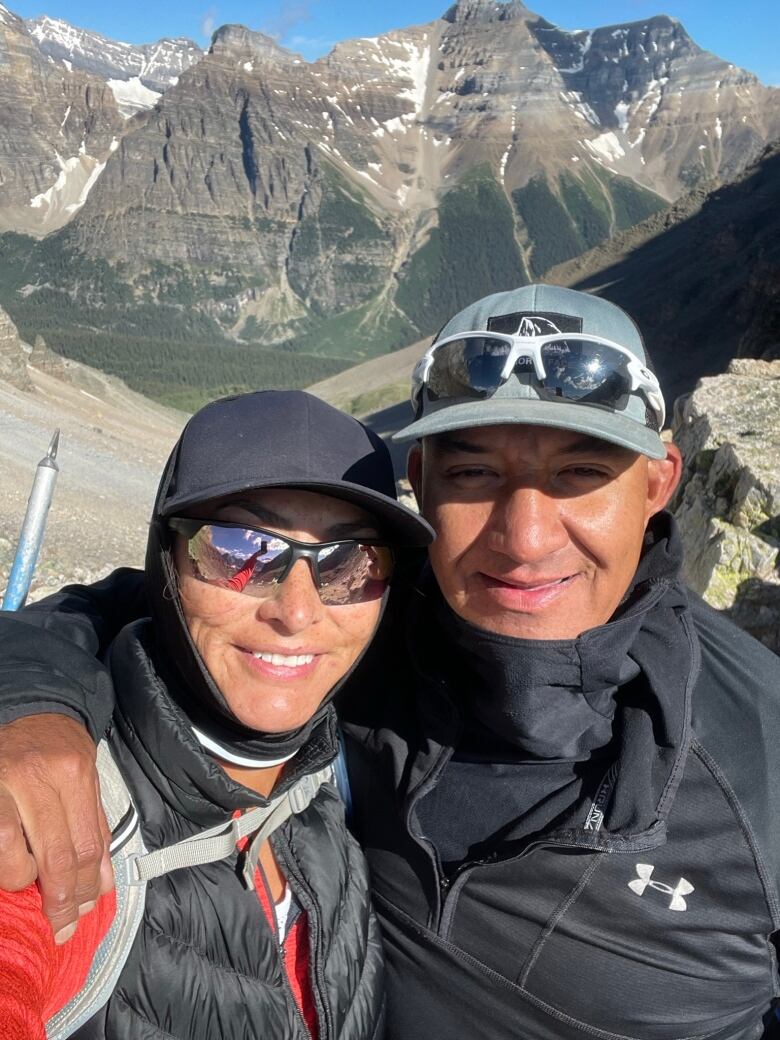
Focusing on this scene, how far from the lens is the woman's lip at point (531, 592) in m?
2.95

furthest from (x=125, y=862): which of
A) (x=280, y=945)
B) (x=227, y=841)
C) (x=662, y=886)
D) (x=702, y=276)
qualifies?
(x=702, y=276)

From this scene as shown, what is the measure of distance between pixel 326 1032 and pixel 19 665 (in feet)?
5.01

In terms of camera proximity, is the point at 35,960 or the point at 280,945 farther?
the point at 280,945

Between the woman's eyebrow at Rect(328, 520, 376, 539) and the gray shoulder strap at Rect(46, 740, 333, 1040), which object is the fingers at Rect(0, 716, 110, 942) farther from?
the woman's eyebrow at Rect(328, 520, 376, 539)

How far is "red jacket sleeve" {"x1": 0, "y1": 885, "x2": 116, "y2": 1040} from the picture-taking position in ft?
5.22

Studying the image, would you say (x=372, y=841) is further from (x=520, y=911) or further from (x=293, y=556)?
(x=293, y=556)

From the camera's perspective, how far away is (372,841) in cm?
330

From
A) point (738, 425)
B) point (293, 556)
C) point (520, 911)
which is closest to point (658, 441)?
point (293, 556)

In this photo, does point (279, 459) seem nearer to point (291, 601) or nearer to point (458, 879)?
point (291, 601)

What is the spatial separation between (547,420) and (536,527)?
14.5 inches

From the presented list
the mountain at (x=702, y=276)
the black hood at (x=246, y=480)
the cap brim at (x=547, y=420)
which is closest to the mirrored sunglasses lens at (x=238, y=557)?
the black hood at (x=246, y=480)

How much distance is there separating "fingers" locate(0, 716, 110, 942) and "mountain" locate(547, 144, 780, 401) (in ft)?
103

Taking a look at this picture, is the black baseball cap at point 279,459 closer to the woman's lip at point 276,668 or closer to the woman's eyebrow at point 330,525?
the woman's eyebrow at point 330,525

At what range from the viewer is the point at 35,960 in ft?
5.94
